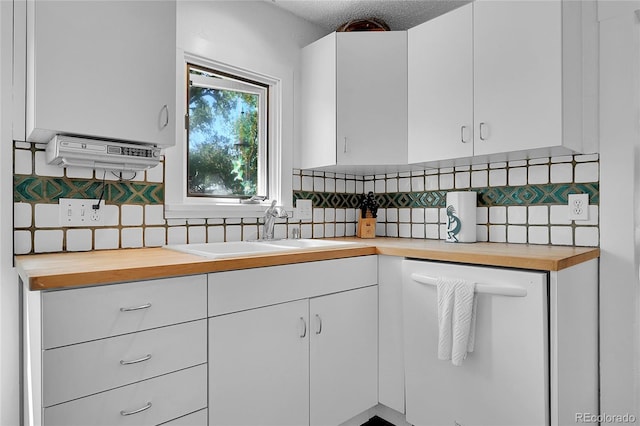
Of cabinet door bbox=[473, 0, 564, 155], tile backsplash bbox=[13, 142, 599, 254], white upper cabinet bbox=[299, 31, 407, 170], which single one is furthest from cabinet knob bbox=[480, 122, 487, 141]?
white upper cabinet bbox=[299, 31, 407, 170]

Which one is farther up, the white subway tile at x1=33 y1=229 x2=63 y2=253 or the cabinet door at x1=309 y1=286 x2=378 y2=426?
the white subway tile at x1=33 y1=229 x2=63 y2=253

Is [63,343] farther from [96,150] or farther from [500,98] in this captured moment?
[500,98]

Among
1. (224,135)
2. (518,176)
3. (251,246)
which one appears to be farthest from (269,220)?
(518,176)

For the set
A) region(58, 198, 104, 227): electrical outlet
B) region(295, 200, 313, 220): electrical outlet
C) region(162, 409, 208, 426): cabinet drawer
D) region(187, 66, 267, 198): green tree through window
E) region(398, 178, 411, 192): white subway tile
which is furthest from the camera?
region(398, 178, 411, 192): white subway tile

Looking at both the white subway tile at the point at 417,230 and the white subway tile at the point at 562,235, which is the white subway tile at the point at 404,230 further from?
the white subway tile at the point at 562,235

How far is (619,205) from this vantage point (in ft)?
5.84

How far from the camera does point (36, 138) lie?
1560 mm

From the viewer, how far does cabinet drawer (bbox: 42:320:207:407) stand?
1096mm

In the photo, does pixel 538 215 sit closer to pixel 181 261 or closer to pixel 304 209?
pixel 304 209

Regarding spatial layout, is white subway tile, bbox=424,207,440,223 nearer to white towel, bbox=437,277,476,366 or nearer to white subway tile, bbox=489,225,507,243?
white subway tile, bbox=489,225,507,243

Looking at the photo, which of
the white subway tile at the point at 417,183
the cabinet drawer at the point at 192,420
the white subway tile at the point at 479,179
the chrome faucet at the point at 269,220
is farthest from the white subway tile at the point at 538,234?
the cabinet drawer at the point at 192,420

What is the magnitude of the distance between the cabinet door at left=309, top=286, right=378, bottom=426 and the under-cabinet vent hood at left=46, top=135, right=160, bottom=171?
94cm

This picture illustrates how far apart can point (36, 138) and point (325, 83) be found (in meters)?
1.49

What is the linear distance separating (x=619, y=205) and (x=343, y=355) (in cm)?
141
